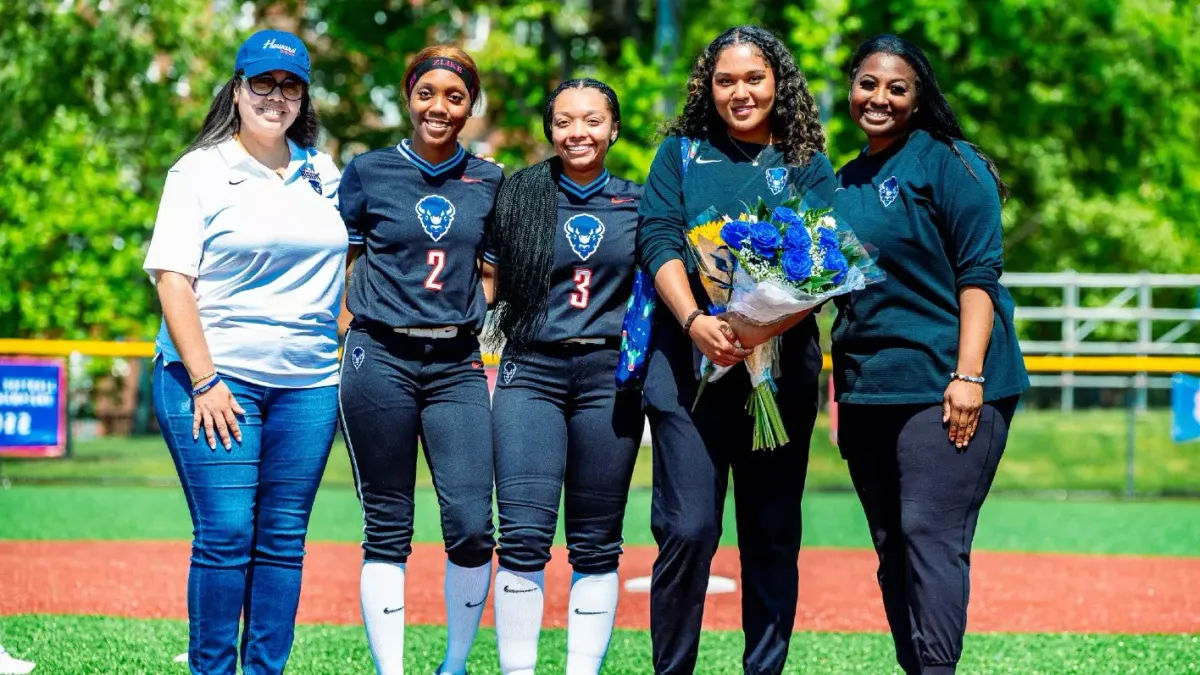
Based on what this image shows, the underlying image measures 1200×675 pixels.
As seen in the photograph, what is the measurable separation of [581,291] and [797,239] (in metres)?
0.92

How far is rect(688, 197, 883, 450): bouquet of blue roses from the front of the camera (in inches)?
174

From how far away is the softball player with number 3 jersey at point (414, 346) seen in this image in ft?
16.5

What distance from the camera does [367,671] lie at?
618 cm

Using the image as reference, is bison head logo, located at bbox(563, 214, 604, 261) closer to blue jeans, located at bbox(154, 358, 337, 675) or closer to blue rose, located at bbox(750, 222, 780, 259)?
blue rose, located at bbox(750, 222, 780, 259)

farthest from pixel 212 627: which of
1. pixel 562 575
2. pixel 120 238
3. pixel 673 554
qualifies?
pixel 120 238

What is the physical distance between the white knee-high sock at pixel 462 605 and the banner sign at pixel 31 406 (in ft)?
29.2

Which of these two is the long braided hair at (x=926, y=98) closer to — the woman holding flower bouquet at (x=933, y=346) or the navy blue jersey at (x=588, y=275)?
the woman holding flower bouquet at (x=933, y=346)

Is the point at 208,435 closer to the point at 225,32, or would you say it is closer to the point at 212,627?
the point at 212,627

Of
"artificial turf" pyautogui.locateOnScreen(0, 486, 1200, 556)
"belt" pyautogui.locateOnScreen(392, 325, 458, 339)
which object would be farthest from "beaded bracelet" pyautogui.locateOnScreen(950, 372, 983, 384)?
"artificial turf" pyautogui.locateOnScreen(0, 486, 1200, 556)

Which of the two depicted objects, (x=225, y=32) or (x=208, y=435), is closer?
(x=208, y=435)

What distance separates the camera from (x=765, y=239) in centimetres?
444

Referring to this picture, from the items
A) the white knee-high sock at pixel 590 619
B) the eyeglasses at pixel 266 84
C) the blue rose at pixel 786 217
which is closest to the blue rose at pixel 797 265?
the blue rose at pixel 786 217

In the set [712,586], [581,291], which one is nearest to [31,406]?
[712,586]

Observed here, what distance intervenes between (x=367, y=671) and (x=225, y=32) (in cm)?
2042
